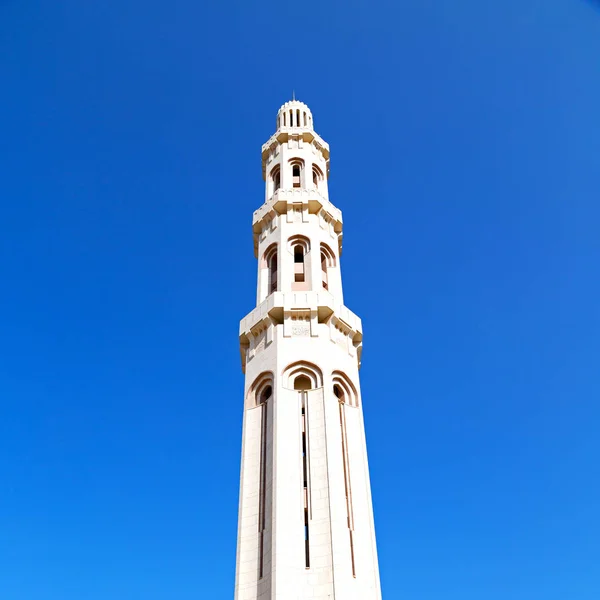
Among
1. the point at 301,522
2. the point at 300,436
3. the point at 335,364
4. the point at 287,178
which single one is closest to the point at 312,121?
the point at 287,178

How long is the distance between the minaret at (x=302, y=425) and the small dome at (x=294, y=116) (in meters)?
11.4

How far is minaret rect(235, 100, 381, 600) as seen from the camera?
28.2 meters

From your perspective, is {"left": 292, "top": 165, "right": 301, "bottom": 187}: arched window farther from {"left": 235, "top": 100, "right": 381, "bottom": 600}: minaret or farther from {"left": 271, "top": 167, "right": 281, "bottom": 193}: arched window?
{"left": 235, "top": 100, "right": 381, "bottom": 600}: minaret

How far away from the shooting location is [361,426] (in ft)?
113

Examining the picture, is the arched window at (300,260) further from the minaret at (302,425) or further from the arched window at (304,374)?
the arched window at (304,374)

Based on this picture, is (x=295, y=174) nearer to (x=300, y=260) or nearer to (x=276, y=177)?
(x=276, y=177)

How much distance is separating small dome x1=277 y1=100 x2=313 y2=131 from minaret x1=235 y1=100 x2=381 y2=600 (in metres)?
11.4

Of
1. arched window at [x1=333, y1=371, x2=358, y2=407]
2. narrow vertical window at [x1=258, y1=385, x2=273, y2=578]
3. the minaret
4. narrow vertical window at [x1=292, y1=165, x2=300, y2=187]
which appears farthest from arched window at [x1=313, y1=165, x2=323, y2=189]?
narrow vertical window at [x1=258, y1=385, x2=273, y2=578]

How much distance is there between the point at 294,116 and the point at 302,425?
32.4 m

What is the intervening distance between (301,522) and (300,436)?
15.1 feet

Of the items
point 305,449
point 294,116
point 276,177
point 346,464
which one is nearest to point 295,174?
point 276,177

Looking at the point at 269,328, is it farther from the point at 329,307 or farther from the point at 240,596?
the point at 240,596

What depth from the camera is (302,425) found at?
33.3 metres

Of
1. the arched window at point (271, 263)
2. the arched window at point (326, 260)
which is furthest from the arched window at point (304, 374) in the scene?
the arched window at point (326, 260)
